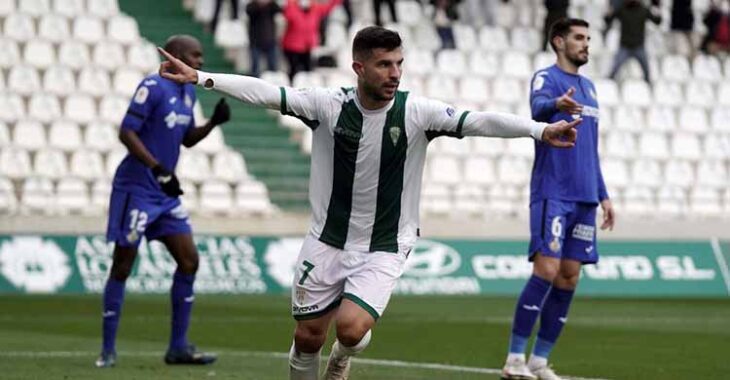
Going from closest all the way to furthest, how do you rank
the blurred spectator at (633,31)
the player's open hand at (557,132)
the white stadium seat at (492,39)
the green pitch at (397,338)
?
the player's open hand at (557,132)
the green pitch at (397,338)
the blurred spectator at (633,31)
the white stadium seat at (492,39)

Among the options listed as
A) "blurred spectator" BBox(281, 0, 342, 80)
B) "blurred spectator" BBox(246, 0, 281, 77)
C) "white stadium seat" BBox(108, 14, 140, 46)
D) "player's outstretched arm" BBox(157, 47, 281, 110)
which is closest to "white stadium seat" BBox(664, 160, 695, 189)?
"blurred spectator" BBox(281, 0, 342, 80)

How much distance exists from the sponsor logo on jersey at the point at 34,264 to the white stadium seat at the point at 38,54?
Result: 14.6ft

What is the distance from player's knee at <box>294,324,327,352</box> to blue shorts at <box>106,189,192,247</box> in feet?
10.6

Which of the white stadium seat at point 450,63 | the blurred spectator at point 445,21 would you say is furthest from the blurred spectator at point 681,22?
the white stadium seat at point 450,63

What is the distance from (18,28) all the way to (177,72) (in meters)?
16.6

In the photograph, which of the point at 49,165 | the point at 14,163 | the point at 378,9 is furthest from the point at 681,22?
the point at 14,163

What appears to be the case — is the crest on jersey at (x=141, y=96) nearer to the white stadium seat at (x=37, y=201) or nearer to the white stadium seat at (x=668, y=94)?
the white stadium seat at (x=37, y=201)

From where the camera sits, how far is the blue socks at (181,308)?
11336 millimetres

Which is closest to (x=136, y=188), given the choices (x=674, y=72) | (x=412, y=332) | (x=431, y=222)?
(x=412, y=332)

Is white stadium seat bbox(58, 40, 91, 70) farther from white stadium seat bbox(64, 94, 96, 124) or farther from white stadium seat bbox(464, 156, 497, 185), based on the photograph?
white stadium seat bbox(464, 156, 497, 185)

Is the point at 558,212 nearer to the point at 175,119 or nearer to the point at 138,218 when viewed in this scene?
the point at 175,119

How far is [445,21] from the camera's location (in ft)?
87.6

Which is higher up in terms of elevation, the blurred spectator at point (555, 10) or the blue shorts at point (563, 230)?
the blurred spectator at point (555, 10)

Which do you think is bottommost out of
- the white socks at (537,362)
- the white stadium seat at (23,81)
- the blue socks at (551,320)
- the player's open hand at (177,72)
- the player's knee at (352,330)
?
the white socks at (537,362)
